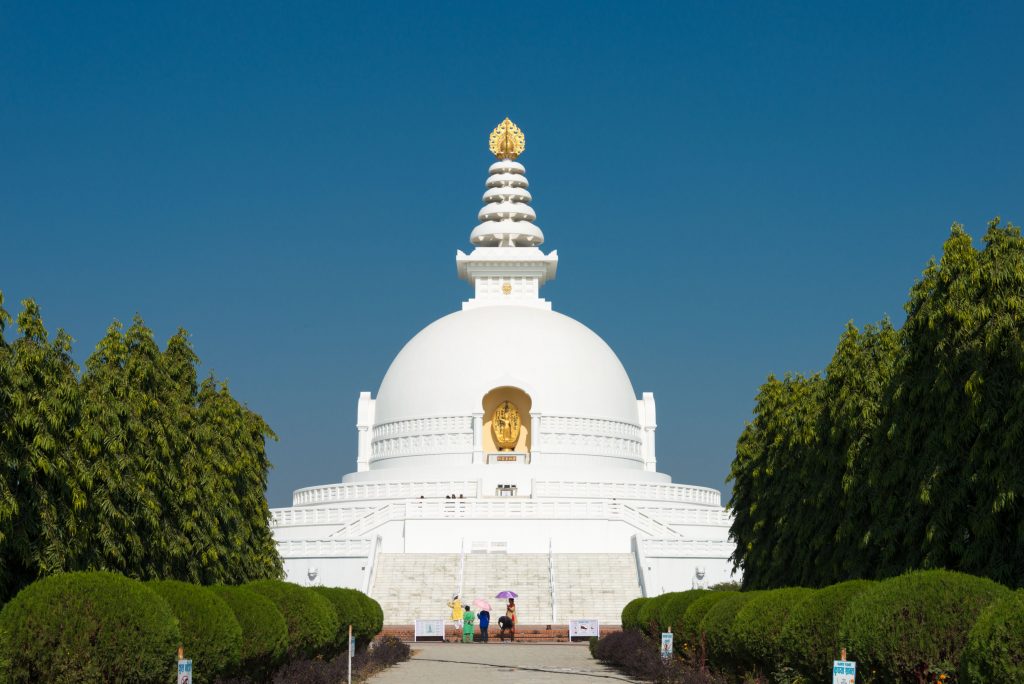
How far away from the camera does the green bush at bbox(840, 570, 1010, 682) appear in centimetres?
1434

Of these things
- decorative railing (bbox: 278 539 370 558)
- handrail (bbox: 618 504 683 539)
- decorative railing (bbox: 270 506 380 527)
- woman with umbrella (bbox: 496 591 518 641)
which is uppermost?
decorative railing (bbox: 270 506 380 527)

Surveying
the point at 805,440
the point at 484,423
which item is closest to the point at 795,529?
the point at 805,440

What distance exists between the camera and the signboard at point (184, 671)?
13203 mm

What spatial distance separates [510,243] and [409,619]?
1327 inches

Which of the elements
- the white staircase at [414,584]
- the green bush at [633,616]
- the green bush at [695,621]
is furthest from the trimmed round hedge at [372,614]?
the white staircase at [414,584]

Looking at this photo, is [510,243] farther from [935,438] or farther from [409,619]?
[935,438]

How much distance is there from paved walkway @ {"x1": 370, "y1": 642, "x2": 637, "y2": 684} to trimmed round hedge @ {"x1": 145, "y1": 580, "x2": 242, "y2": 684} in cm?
592

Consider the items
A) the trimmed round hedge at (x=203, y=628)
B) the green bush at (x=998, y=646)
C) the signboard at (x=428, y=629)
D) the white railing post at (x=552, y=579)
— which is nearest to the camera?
the green bush at (x=998, y=646)

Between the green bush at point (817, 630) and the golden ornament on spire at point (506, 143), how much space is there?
5611 centimetres

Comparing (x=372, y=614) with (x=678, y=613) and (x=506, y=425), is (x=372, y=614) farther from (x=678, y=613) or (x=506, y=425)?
(x=506, y=425)

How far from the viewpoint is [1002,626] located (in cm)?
1158

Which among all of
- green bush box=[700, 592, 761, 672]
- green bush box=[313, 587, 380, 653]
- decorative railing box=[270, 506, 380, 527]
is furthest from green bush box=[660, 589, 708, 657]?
decorative railing box=[270, 506, 380, 527]

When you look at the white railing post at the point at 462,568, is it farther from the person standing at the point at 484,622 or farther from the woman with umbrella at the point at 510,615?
the person standing at the point at 484,622

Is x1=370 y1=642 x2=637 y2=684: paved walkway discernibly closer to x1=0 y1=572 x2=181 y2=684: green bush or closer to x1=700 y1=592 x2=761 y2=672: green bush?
x1=700 y1=592 x2=761 y2=672: green bush
